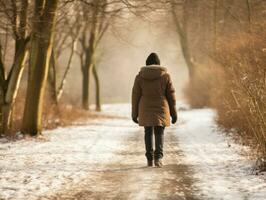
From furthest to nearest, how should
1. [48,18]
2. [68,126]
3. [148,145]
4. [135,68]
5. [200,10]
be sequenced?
1. [135,68]
2. [200,10]
3. [68,126]
4. [48,18]
5. [148,145]

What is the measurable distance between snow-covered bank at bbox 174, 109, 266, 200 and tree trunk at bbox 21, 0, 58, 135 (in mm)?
4295

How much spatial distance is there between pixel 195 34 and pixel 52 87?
1523 cm

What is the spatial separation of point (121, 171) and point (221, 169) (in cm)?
185

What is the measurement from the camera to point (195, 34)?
35750 mm

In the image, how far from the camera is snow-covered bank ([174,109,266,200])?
7.45 metres

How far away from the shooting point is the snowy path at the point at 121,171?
7.52m

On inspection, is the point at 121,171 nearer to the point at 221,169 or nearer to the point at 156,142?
the point at 156,142

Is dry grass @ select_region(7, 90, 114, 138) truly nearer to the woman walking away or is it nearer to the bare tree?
the bare tree

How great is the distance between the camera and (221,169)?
9.42 m

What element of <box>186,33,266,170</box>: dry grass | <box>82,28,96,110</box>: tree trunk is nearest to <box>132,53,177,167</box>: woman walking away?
<box>186,33,266,170</box>: dry grass

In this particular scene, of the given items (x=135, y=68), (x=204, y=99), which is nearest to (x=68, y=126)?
(x=204, y=99)

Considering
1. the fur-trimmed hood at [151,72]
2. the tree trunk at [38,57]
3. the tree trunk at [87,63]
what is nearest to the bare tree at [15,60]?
the tree trunk at [38,57]

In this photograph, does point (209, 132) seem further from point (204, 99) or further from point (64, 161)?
point (204, 99)

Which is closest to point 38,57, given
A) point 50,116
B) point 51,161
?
point 51,161
